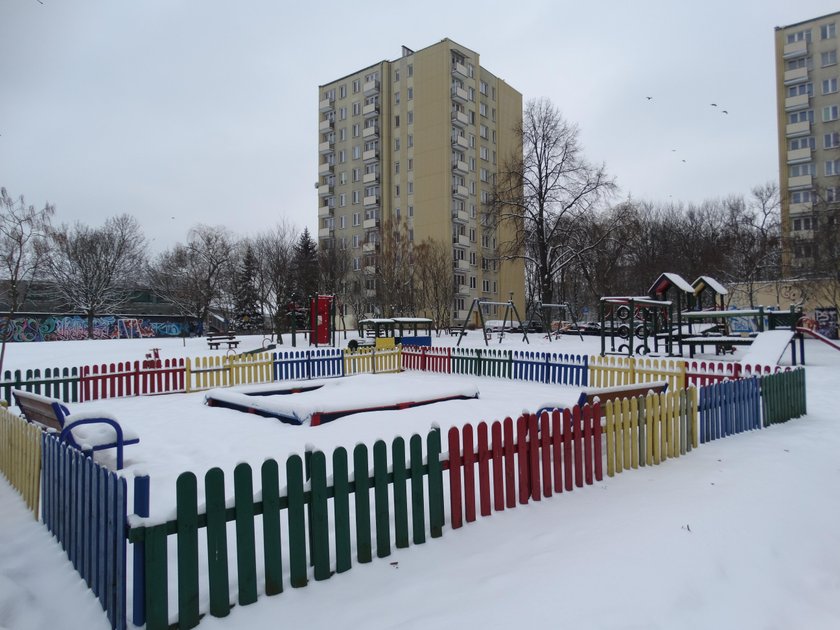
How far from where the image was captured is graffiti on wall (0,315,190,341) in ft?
131

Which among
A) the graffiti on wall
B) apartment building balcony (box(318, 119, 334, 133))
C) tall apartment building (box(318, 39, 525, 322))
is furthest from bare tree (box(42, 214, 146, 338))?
apartment building balcony (box(318, 119, 334, 133))

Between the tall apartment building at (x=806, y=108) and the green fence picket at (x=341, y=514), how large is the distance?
6120 cm

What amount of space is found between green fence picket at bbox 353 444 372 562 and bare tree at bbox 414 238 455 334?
4096 centimetres

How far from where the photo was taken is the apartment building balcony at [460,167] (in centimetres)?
5886

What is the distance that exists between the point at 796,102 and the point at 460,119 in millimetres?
34893

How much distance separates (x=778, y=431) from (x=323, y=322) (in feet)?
78.6

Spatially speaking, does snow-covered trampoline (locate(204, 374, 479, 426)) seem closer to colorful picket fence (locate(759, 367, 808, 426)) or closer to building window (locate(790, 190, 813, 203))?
colorful picket fence (locate(759, 367, 808, 426))

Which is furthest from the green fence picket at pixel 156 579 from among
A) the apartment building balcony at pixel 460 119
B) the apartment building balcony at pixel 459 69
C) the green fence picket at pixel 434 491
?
the apartment building balcony at pixel 459 69

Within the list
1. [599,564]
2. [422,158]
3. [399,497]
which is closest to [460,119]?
[422,158]

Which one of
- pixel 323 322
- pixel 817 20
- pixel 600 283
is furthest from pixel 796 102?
pixel 323 322

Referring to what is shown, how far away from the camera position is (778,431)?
27.9ft

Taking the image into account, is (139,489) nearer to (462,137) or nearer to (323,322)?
(323,322)

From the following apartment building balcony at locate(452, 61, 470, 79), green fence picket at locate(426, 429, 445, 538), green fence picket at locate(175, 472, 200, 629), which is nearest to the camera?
green fence picket at locate(175, 472, 200, 629)

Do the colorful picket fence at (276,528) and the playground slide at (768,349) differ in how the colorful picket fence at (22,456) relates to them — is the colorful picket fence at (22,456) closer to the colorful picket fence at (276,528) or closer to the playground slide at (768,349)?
the colorful picket fence at (276,528)
